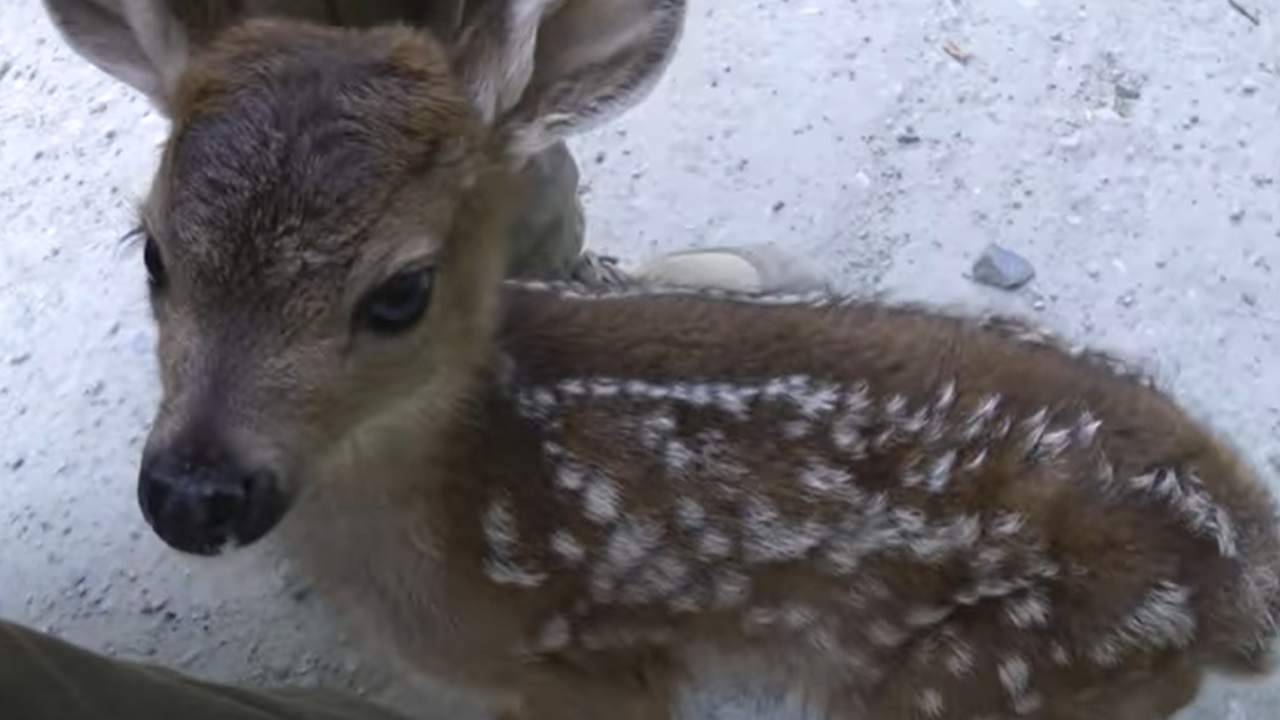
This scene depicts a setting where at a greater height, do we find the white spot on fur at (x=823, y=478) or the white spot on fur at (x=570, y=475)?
the white spot on fur at (x=823, y=478)

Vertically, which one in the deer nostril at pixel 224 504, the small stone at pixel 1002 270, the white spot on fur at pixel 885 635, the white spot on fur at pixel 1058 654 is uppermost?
the deer nostril at pixel 224 504

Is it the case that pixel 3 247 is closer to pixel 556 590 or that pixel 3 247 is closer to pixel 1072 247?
pixel 556 590

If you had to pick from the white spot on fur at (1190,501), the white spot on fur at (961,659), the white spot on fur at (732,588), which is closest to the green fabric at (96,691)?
the white spot on fur at (732,588)

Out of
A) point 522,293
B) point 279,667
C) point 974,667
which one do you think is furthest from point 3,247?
point 974,667

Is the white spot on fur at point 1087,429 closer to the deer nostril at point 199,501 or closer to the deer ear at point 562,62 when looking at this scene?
the deer ear at point 562,62

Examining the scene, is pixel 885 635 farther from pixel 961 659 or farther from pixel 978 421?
pixel 978 421

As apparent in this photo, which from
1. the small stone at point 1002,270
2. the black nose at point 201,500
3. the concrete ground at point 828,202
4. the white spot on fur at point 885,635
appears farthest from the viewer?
the small stone at point 1002,270
